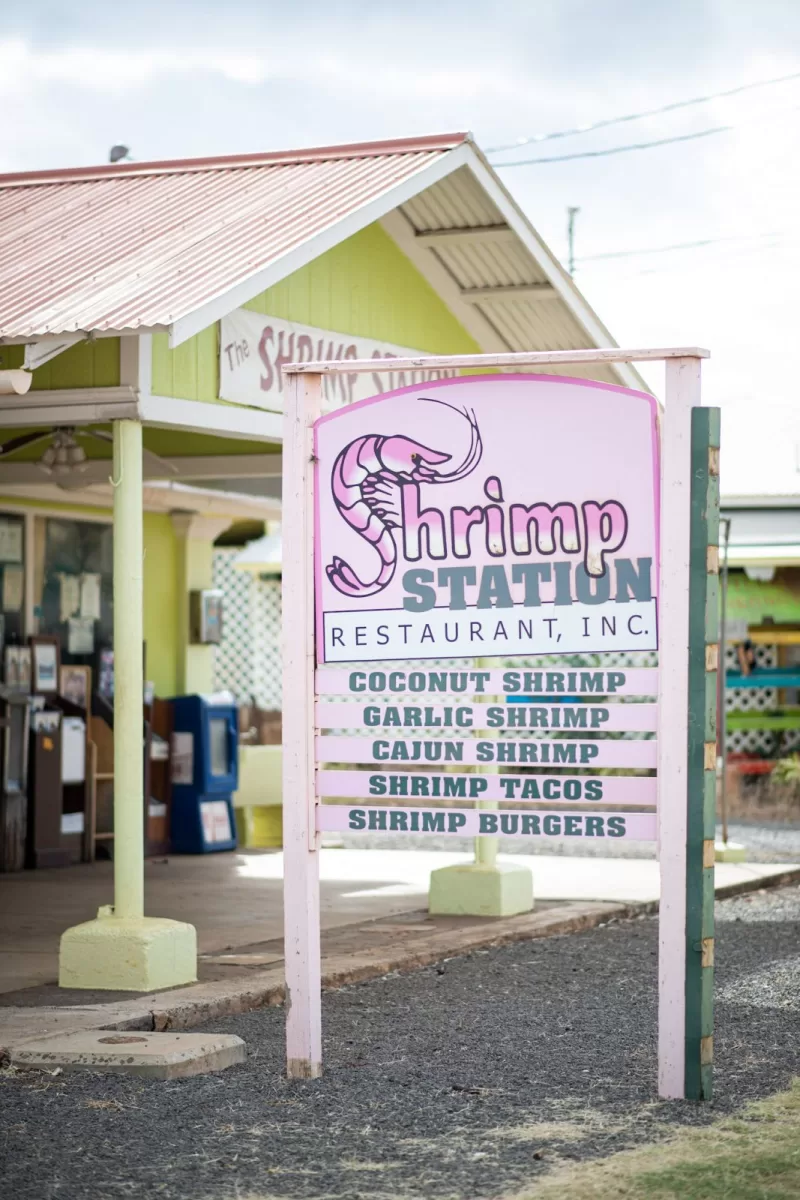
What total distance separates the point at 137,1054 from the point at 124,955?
167 cm

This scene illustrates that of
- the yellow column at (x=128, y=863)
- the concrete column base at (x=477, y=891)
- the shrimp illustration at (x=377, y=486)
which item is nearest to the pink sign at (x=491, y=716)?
the shrimp illustration at (x=377, y=486)

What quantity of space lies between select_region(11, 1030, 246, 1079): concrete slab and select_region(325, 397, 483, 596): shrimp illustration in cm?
178

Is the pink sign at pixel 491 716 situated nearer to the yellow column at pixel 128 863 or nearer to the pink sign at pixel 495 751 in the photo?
the pink sign at pixel 495 751

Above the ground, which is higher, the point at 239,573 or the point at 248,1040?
the point at 239,573

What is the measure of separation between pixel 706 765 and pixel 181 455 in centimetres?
729

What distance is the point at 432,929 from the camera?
405 inches

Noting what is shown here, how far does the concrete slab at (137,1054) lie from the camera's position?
21.3ft

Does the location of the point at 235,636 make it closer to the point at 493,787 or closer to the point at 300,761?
the point at 300,761

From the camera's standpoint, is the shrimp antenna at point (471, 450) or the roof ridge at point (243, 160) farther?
the roof ridge at point (243, 160)

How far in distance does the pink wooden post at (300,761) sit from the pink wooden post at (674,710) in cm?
126

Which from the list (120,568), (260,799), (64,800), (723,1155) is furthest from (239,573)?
(723,1155)

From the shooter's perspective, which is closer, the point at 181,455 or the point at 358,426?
the point at 358,426

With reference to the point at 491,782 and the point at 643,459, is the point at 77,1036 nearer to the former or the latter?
the point at 491,782

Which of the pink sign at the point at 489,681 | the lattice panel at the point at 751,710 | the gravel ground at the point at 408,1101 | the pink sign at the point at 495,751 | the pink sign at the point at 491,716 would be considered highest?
the pink sign at the point at 489,681
